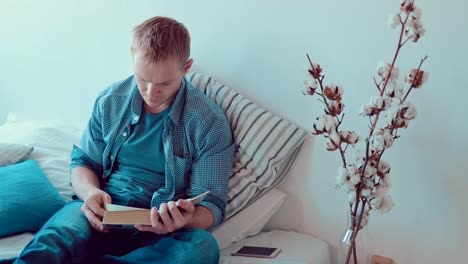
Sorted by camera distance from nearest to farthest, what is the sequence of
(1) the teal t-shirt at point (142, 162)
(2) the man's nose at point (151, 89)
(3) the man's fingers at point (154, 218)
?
(3) the man's fingers at point (154, 218) → (2) the man's nose at point (151, 89) → (1) the teal t-shirt at point (142, 162)

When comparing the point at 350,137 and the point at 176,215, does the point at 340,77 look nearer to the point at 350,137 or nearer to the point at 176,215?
the point at 350,137

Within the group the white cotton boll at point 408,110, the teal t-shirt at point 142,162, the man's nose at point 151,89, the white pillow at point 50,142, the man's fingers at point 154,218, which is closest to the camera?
the white cotton boll at point 408,110

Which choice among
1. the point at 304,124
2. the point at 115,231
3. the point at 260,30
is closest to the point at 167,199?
the point at 115,231

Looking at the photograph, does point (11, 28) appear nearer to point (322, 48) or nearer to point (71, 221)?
point (71, 221)

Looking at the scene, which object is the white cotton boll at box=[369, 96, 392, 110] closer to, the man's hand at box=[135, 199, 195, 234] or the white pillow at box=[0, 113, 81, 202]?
the man's hand at box=[135, 199, 195, 234]

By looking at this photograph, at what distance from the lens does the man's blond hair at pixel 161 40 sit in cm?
151

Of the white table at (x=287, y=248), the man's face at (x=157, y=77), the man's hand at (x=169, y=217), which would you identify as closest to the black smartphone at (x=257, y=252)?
the white table at (x=287, y=248)

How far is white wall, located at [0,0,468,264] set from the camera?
1536mm

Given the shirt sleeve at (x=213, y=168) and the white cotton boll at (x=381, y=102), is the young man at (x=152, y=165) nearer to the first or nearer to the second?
the shirt sleeve at (x=213, y=168)

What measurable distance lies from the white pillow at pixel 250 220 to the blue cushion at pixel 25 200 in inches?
19.3

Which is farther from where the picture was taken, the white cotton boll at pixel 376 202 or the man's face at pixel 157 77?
the man's face at pixel 157 77

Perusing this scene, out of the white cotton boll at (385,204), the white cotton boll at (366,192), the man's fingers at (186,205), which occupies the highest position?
the white cotton boll at (366,192)

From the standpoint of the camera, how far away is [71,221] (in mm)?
1545

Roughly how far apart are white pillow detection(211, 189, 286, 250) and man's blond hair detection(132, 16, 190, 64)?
0.49m
